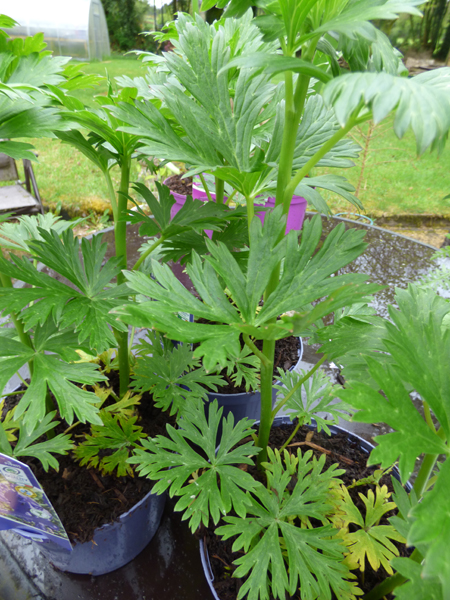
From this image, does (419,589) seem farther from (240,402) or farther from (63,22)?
(63,22)

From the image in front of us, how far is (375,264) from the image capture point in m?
1.62

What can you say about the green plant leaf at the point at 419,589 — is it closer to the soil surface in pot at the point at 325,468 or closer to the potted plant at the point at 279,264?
the potted plant at the point at 279,264

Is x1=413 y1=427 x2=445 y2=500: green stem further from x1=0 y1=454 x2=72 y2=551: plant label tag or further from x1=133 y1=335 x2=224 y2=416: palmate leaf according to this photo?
x1=0 y1=454 x2=72 y2=551: plant label tag

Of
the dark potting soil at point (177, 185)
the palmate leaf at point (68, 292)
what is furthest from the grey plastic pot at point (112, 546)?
the dark potting soil at point (177, 185)

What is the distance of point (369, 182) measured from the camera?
3.51 meters

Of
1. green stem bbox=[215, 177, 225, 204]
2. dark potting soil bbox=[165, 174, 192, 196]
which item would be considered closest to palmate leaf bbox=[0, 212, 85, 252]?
green stem bbox=[215, 177, 225, 204]

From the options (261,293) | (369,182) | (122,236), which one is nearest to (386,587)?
(261,293)

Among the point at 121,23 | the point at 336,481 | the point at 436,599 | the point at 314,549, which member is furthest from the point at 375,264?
the point at 121,23

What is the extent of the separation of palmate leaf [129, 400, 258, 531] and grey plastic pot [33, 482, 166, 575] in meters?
0.14

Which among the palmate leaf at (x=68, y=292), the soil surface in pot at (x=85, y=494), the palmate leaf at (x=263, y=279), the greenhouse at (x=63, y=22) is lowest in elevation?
the soil surface in pot at (x=85, y=494)

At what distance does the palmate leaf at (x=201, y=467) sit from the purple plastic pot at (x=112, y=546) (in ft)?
0.61

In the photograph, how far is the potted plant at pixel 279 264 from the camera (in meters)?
0.40

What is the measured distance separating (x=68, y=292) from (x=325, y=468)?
1.94 ft

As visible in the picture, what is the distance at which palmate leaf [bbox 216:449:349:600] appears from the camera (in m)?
0.56
